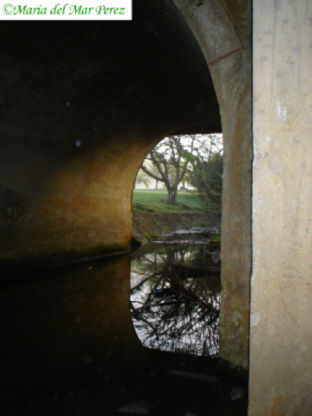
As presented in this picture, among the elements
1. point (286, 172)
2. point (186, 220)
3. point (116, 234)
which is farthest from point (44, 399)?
point (186, 220)

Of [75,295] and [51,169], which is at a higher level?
[51,169]

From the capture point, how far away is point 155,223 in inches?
578

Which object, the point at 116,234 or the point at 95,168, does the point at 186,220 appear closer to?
the point at 116,234

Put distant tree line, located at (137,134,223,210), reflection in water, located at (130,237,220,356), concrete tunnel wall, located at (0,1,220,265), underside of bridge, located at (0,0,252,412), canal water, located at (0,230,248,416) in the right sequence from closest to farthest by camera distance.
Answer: canal water, located at (0,230,248,416), underside of bridge, located at (0,0,252,412), reflection in water, located at (130,237,220,356), concrete tunnel wall, located at (0,1,220,265), distant tree line, located at (137,134,223,210)

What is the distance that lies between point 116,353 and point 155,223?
11.8 meters

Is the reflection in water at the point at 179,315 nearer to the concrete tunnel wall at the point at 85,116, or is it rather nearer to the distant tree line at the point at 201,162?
the concrete tunnel wall at the point at 85,116

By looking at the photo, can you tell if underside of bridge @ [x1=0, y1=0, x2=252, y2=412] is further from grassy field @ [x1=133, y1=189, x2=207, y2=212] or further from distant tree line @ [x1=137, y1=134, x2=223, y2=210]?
grassy field @ [x1=133, y1=189, x2=207, y2=212]

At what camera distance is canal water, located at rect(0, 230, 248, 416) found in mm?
2146

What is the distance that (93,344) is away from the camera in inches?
120

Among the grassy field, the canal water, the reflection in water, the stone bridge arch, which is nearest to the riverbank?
the grassy field

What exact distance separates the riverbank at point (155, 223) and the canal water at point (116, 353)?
5.55m

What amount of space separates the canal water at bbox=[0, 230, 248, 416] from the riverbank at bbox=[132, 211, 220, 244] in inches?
218

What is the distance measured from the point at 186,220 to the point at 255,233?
17.8 meters

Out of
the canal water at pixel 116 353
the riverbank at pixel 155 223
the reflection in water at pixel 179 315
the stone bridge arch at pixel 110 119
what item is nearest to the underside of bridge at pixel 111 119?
the stone bridge arch at pixel 110 119
